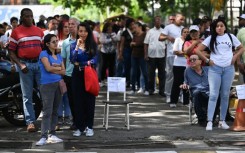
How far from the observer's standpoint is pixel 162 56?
19.7 metres

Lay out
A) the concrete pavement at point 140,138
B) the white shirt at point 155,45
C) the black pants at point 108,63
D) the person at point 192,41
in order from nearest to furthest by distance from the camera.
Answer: the concrete pavement at point 140,138 → the person at point 192,41 → the white shirt at point 155,45 → the black pants at point 108,63

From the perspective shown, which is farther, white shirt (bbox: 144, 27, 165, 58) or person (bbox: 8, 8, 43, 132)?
white shirt (bbox: 144, 27, 165, 58)

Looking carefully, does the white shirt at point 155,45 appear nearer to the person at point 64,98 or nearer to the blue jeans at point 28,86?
the person at point 64,98

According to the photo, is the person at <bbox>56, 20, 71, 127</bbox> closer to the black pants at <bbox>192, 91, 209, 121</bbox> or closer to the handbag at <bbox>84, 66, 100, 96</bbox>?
the handbag at <bbox>84, 66, 100, 96</bbox>

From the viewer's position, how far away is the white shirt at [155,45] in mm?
19562

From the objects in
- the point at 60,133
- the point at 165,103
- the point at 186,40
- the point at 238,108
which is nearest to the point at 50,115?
the point at 60,133

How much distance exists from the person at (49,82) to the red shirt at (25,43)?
45.7 inches

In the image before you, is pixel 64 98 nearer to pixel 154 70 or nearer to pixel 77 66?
pixel 77 66

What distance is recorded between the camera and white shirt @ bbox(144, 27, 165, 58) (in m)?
19.6

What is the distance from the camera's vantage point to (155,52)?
1961 cm

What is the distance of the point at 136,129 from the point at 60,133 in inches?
58.1

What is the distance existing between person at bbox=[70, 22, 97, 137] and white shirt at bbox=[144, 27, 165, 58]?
267 inches

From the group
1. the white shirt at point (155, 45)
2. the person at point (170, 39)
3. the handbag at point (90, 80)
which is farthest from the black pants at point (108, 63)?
the handbag at point (90, 80)

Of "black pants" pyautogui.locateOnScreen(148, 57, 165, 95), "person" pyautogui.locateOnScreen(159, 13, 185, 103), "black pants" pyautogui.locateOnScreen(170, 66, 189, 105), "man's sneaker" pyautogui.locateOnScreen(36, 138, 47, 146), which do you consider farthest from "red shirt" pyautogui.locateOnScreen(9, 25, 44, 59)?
"black pants" pyautogui.locateOnScreen(148, 57, 165, 95)
